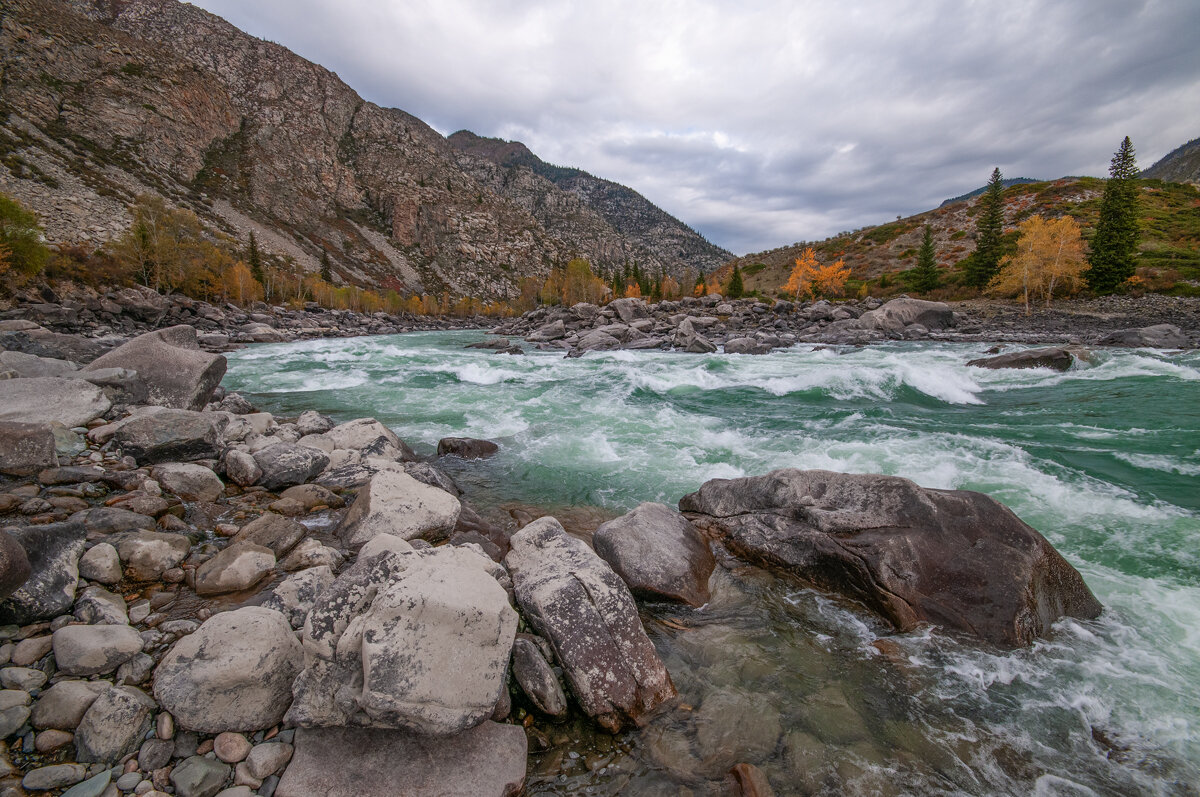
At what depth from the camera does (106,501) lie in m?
5.19

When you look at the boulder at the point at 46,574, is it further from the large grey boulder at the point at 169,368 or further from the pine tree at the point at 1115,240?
the pine tree at the point at 1115,240

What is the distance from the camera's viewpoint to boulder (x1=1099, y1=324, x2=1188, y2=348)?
22.9 m

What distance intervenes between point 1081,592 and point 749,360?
20.8 meters

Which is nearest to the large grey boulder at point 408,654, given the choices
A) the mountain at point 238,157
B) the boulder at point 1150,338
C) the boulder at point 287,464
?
the boulder at point 287,464

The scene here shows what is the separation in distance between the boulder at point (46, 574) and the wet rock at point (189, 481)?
1992 mm

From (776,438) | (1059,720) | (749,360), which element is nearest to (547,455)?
(776,438)

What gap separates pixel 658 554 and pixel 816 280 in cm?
7130

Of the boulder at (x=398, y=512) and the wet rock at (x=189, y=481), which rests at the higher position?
the wet rock at (x=189, y=481)

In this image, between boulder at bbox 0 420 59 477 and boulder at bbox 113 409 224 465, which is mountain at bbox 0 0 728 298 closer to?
boulder at bbox 113 409 224 465

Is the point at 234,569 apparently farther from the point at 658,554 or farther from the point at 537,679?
the point at 658,554

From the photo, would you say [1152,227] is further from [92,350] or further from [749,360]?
[92,350]

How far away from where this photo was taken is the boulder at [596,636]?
3.63 meters

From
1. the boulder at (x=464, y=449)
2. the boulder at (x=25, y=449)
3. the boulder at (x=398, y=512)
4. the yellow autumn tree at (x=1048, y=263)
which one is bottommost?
the boulder at (x=464, y=449)

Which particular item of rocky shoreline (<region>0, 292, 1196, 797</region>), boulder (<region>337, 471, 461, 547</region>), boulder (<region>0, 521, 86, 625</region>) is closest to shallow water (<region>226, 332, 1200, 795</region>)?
rocky shoreline (<region>0, 292, 1196, 797</region>)
